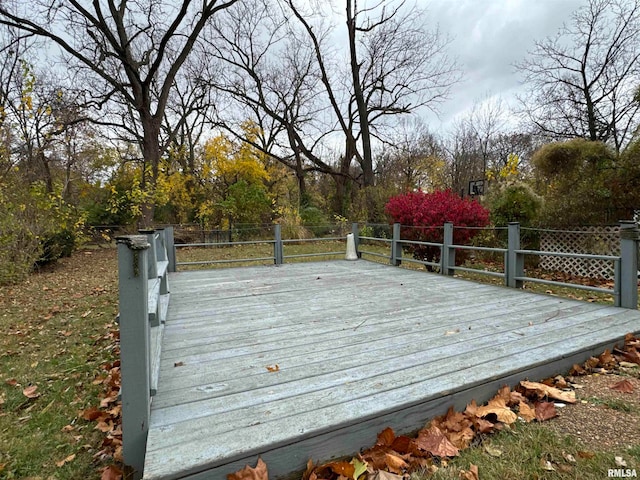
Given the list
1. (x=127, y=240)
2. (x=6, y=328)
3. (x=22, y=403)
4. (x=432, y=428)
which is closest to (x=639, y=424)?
(x=432, y=428)

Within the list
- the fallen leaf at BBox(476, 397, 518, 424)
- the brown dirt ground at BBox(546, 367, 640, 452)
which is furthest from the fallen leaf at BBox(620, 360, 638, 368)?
the fallen leaf at BBox(476, 397, 518, 424)

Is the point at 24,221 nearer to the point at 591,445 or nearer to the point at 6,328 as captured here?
the point at 6,328

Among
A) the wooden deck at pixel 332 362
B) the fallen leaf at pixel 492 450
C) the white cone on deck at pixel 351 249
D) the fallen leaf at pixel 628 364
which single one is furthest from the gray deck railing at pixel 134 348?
the white cone on deck at pixel 351 249

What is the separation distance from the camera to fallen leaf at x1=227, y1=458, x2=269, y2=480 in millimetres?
1229

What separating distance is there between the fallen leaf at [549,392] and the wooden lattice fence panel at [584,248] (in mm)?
4717

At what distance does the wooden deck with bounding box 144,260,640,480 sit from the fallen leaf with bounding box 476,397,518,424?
0.07 m

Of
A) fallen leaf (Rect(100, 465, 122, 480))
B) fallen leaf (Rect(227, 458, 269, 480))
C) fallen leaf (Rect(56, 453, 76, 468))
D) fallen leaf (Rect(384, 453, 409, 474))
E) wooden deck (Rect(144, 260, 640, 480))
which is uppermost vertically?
wooden deck (Rect(144, 260, 640, 480))

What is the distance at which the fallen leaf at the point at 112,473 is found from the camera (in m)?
1.40

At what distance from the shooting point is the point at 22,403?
2.24 m

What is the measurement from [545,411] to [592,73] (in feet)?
44.1

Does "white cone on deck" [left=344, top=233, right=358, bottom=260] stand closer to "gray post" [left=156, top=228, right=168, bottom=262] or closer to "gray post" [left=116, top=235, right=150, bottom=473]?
"gray post" [left=156, top=228, right=168, bottom=262]

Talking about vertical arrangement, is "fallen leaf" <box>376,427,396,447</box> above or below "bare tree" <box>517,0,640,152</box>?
below

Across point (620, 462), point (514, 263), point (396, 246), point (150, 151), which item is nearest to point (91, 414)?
point (620, 462)

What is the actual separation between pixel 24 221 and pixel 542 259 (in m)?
11.2
